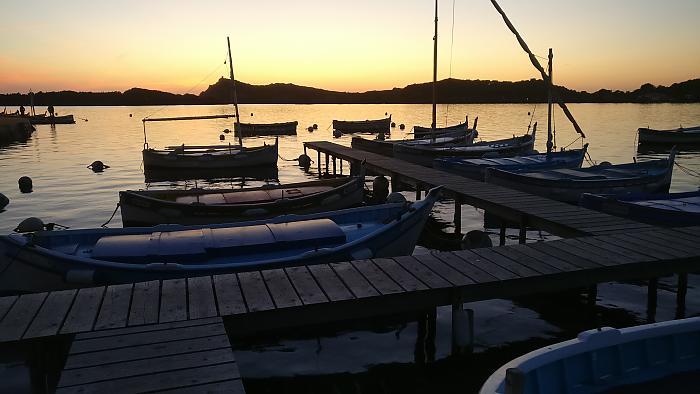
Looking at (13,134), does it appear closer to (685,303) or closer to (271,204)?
(271,204)

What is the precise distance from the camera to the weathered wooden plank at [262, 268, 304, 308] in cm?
788

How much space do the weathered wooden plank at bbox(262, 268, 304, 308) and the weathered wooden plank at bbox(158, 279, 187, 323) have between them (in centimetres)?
130

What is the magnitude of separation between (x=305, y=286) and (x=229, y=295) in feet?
3.91

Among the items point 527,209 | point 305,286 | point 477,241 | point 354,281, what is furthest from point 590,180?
point 305,286

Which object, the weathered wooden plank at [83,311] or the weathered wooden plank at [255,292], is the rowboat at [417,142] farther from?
the weathered wooden plank at [83,311]

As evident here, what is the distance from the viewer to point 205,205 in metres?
17.2

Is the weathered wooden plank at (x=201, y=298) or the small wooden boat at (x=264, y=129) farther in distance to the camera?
the small wooden boat at (x=264, y=129)

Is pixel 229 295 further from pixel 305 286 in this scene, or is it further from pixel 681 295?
pixel 681 295


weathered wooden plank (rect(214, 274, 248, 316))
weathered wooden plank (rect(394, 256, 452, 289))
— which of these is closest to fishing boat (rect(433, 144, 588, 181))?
weathered wooden plank (rect(394, 256, 452, 289))

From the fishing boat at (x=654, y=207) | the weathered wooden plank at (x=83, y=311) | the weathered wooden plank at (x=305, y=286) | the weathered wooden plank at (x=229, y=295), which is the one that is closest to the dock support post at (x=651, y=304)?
the fishing boat at (x=654, y=207)

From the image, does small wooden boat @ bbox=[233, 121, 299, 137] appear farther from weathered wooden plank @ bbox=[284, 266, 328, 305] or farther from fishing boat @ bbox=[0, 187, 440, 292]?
weathered wooden plank @ bbox=[284, 266, 328, 305]

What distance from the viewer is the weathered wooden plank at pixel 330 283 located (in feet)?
26.6

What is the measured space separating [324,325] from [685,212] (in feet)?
31.6

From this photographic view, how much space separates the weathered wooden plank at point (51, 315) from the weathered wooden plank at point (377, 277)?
14.9 ft
